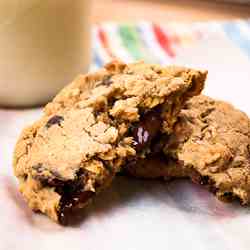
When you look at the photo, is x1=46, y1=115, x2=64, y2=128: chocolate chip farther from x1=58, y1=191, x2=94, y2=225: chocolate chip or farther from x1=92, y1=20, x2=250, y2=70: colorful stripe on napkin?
x1=92, y1=20, x2=250, y2=70: colorful stripe on napkin

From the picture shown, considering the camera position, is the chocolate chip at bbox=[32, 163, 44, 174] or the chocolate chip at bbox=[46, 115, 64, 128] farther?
the chocolate chip at bbox=[46, 115, 64, 128]

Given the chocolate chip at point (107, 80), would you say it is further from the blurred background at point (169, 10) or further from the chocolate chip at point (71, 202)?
the blurred background at point (169, 10)

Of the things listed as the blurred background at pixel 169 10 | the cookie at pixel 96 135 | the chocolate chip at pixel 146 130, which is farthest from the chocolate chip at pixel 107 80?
the blurred background at pixel 169 10

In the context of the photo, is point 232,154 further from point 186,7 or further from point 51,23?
point 186,7

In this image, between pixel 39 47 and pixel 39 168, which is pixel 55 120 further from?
pixel 39 47

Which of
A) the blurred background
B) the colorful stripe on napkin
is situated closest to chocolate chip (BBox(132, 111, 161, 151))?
the colorful stripe on napkin

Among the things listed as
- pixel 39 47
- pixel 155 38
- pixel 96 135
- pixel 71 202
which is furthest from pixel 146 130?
pixel 155 38

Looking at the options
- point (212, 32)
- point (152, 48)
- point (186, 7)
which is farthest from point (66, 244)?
point (186, 7)
